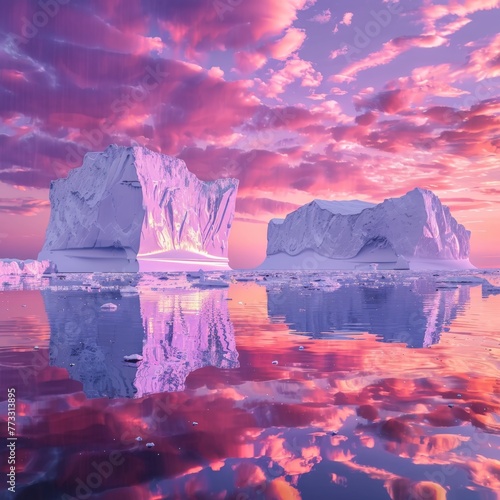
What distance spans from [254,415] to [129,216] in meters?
48.2

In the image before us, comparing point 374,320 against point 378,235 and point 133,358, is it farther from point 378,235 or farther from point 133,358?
point 378,235

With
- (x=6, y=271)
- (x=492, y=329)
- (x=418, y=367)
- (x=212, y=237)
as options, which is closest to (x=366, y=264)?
(x=212, y=237)

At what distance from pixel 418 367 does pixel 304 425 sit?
2.90 meters

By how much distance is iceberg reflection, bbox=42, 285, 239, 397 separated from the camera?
5.56m

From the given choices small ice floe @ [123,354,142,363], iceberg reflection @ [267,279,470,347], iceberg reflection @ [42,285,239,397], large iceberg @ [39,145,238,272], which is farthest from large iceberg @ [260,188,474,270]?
small ice floe @ [123,354,142,363]

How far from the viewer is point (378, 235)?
2623 inches

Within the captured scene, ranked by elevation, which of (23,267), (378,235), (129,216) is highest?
(129,216)

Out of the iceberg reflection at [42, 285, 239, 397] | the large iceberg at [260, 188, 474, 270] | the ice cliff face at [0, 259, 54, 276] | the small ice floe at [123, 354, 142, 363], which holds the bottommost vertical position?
the iceberg reflection at [42, 285, 239, 397]

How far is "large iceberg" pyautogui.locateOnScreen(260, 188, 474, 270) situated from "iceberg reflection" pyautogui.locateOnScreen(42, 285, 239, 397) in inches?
2209

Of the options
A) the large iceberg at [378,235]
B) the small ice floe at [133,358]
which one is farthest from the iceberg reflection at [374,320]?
the large iceberg at [378,235]

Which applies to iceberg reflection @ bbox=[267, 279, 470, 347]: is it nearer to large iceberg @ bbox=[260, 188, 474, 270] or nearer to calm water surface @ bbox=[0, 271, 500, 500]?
calm water surface @ bbox=[0, 271, 500, 500]

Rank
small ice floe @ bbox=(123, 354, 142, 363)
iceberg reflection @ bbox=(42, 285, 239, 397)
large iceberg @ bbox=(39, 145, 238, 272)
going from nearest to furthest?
iceberg reflection @ bbox=(42, 285, 239, 397), small ice floe @ bbox=(123, 354, 142, 363), large iceberg @ bbox=(39, 145, 238, 272)

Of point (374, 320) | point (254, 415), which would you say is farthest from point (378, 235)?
point (254, 415)

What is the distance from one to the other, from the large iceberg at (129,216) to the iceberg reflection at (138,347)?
37588 mm
